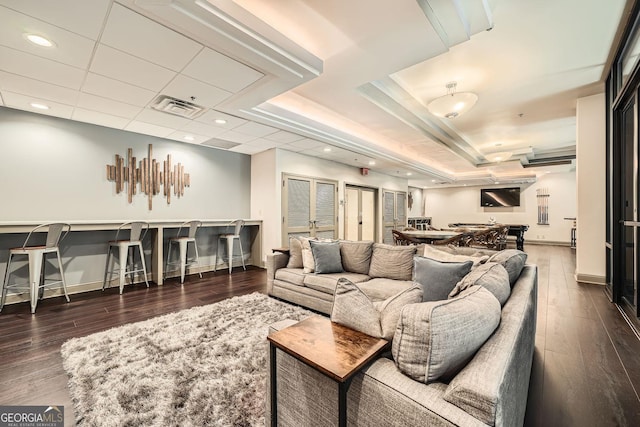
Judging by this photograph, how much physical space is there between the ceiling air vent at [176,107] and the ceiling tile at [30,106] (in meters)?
1.17

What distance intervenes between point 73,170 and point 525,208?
1382 centimetres

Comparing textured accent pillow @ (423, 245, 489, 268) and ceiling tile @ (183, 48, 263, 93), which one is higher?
ceiling tile @ (183, 48, 263, 93)

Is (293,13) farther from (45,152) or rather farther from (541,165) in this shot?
(541,165)

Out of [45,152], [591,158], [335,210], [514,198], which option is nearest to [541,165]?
[514,198]

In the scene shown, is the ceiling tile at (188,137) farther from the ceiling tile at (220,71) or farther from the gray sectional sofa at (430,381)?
the gray sectional sofa at (430,381)

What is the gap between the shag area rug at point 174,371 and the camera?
1551mm

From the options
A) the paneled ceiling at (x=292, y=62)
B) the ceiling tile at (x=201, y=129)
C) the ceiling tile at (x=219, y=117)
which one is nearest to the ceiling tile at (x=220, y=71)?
the paneled ceiling at (x=292, y=62)

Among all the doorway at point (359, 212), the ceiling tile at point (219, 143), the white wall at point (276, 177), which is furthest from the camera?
the doorway at point (359, 212)

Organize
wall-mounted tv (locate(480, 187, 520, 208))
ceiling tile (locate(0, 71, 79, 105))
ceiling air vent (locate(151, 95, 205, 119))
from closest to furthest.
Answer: ceiling tile (locate(0, 71, 79, 105)), ceiling air vent (locate(151, 95, 205, 119)), wall-mounted tv (locate(480, 187, 520, 208))

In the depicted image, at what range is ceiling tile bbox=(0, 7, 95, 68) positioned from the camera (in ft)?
6.47

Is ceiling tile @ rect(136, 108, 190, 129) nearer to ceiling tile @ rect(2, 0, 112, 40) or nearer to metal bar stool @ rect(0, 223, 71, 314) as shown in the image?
ceiling tile @ rect(2, 0, 112, 40)

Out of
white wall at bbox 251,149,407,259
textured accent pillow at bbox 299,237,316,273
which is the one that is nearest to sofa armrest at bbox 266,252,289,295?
textured accent pillow at bbox 299,237,316,273

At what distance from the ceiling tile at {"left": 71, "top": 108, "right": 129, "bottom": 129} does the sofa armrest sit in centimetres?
296

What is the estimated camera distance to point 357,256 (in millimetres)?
3375
